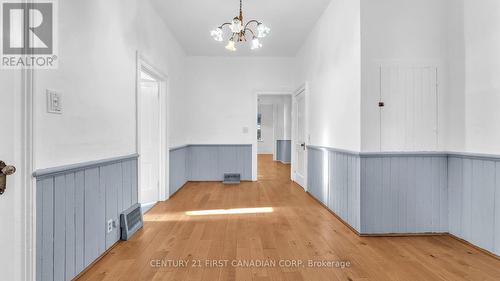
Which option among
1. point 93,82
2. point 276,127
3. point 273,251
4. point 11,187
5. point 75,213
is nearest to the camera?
point 11,187

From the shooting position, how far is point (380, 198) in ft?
9.39

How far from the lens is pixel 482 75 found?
8.19ft

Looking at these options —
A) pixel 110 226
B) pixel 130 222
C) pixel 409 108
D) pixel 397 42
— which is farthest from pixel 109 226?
pixel 397 42

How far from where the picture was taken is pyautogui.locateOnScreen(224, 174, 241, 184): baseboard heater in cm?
593

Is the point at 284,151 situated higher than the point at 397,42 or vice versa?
the point at 397,42

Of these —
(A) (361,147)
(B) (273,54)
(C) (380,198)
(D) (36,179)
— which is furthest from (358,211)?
(B) (273,54)

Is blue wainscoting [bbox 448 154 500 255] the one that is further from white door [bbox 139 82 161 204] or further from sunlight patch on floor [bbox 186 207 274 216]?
white door [bbox 139 82 161 204]

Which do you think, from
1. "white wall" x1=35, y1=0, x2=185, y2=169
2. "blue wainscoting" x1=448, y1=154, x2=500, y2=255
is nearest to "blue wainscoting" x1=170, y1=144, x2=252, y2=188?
"white wall" x1=35, y1=0, x2=185, y2=169

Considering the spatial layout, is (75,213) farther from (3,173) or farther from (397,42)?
(397,42)

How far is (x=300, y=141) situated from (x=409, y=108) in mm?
3083

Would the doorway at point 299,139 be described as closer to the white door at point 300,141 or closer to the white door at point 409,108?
the white door at point 300,141

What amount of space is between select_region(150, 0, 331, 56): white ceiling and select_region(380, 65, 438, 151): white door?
5.22 feet

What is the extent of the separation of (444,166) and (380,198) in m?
0.77

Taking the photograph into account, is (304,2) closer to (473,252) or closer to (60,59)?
(60,59)
